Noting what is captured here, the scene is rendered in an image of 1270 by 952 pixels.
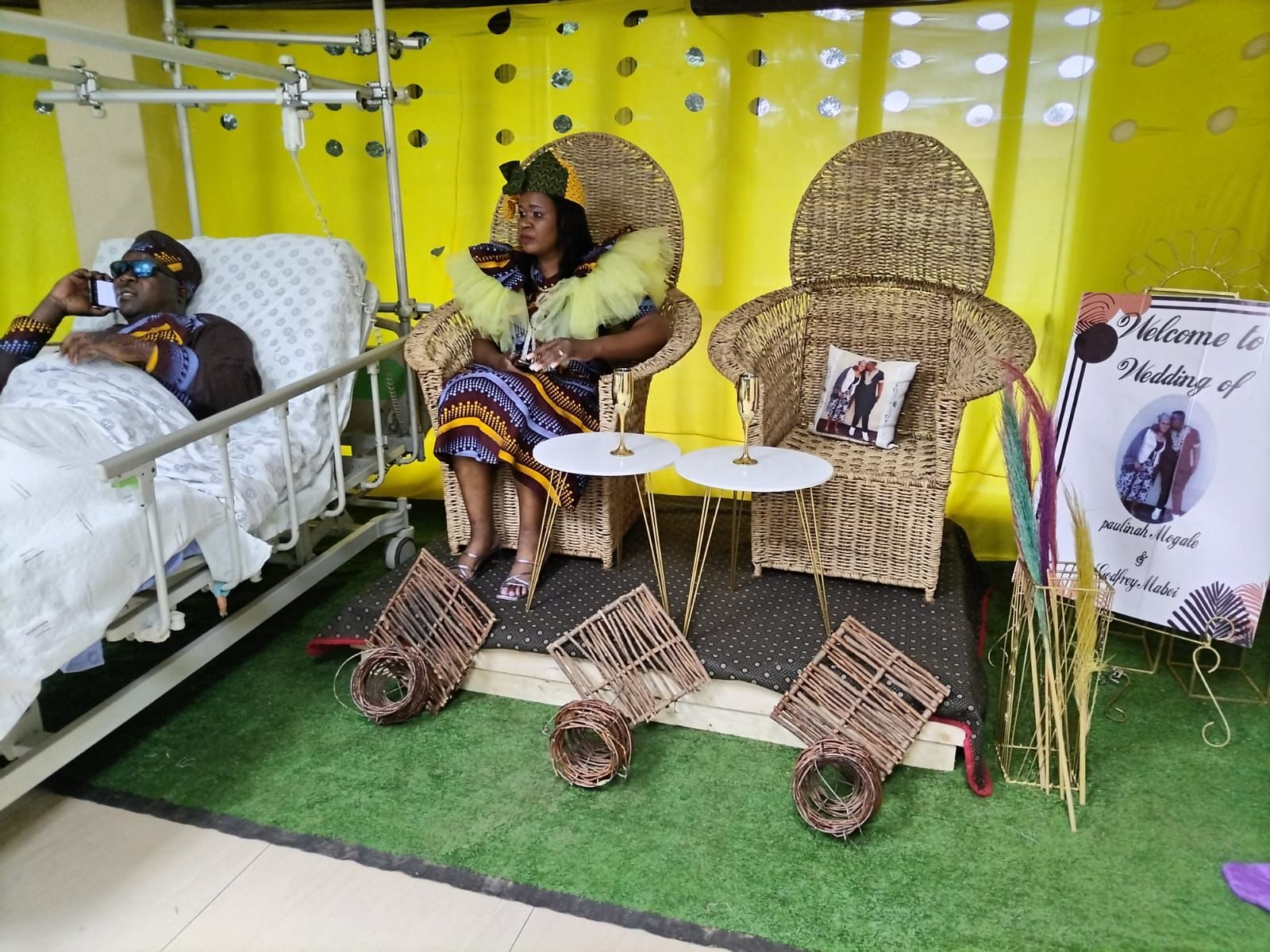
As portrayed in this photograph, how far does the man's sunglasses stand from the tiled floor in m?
1.43

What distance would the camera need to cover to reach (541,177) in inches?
96.0

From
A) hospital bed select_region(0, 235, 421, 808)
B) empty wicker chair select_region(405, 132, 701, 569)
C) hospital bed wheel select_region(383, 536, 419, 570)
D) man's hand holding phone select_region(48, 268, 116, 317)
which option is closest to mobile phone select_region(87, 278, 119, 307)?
man's hand holding phone select_region(48, 268, 116, 317)

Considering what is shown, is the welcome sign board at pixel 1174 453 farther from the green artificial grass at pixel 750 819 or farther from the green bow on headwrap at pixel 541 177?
the green bow on headwrap at pixel 541 177

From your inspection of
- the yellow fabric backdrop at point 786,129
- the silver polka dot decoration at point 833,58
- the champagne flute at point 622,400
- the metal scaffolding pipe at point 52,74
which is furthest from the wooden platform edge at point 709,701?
the silver polka dot decoration at point 833,58

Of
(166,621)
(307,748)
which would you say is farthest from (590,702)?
(166,621)

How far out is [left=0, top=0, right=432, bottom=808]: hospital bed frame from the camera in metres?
1.72

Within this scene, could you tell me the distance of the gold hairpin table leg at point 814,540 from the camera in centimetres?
220

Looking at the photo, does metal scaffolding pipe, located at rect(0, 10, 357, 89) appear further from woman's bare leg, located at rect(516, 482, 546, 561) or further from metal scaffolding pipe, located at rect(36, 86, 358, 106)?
woman's bare leg, located at rect(516, 482, 546, 561)

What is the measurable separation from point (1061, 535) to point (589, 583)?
3.93 feet

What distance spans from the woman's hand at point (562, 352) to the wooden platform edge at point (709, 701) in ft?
2.41

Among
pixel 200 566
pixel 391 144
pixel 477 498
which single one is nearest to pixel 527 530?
pixel 477 498

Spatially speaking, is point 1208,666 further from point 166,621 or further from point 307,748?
point 166,621

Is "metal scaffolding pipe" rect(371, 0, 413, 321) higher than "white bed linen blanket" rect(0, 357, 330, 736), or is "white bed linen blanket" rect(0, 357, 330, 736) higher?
"metal scaffolding pipe" rect(371, 0, 413, 321)

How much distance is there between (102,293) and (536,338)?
3.84 ft
